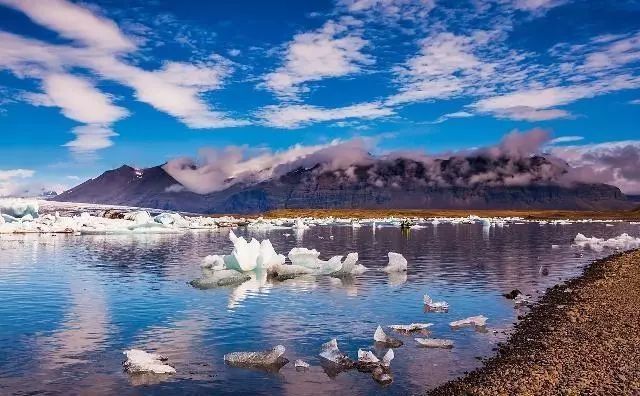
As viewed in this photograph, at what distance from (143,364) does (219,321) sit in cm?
757

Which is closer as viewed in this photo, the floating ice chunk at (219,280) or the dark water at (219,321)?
the dark water at (219,321)

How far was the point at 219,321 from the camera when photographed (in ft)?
82.0

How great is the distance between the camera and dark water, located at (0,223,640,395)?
16797 millimetres

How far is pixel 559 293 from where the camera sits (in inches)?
1253

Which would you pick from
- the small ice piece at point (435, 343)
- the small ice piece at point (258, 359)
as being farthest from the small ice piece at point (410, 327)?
the small ice piece at point (258, 359)

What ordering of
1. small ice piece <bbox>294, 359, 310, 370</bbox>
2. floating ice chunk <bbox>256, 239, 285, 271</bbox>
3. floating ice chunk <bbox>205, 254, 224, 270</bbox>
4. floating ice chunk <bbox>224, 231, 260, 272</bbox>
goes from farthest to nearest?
floating ice chunk <bbox>205, 254, 224, 270</bbox>
floating ice chunk <bbox>256, 239, 285, 271</bbox>
floating ice chunk <bbox>224, 231, 260, 272</bbox>
small ice piece <bbox>294, 359, 310, 370</bbox>

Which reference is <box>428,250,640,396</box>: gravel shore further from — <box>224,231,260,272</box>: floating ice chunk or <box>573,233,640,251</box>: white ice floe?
<box>573,233,640,251</box>: white ice floe

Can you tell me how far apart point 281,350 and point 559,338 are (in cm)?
990

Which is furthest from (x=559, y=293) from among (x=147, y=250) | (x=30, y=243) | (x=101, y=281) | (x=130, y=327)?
(x=30, y=243)

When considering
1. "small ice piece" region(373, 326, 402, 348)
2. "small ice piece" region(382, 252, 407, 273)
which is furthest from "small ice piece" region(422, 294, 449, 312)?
"small ice piece" region(382, 252, 407, 273)

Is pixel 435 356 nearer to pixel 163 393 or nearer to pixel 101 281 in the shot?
pixel 163 393

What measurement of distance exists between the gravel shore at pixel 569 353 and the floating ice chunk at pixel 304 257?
16.2 metres

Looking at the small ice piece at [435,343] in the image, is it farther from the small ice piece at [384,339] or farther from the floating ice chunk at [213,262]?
the floating ice chunk at [213,262]

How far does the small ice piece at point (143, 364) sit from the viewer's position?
17.4 metres
